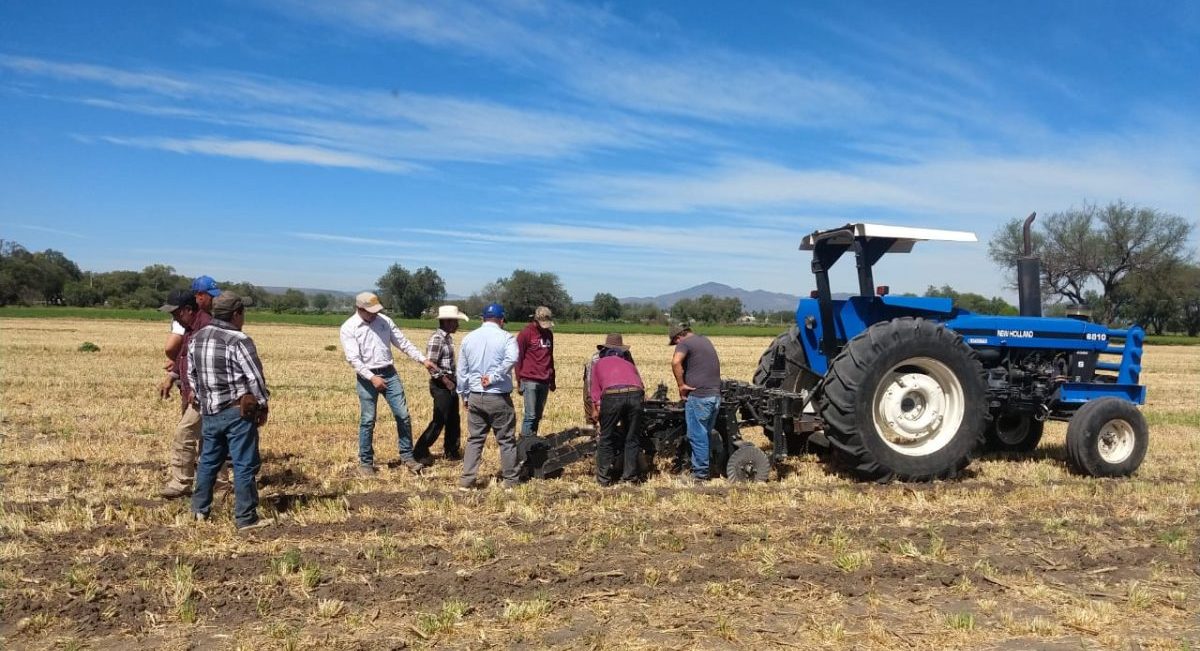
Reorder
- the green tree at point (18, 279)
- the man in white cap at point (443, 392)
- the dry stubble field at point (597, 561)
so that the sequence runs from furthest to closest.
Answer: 1. the green tree at point (18, 279)
2. the man in white cap at point (443, 392)
3. the dry stubble field at point (597, 561)

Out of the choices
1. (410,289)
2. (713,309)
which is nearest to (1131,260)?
(713,309)

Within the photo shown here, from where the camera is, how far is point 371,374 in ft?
22.9

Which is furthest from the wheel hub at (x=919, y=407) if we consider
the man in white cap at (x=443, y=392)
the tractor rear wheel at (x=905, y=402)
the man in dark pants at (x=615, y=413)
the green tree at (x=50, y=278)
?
the green tree at (x=50, y=278)

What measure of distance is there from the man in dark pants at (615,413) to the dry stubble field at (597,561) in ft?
1.00

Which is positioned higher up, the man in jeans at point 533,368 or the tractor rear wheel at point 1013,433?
the man in jeans at point 533,368

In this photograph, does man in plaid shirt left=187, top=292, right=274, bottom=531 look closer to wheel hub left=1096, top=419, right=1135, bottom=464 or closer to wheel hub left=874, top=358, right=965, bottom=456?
wheel hub left=874, top=358, right=965, bottom=456

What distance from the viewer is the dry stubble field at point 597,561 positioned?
370 cm

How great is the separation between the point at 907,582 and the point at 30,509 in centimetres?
600

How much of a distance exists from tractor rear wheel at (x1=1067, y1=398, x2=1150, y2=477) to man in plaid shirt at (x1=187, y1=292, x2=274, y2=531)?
272 inches

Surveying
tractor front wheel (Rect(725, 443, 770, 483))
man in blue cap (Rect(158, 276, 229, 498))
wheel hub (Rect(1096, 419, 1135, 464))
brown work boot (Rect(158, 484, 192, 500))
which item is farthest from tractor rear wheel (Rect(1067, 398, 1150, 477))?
brown work boot (Rect(158, 484, 192, 500))

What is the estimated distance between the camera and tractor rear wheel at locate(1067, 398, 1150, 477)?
7000 mm

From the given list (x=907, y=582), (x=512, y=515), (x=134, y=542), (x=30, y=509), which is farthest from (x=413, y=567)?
(x=30, y=509)

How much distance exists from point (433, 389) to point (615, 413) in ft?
6.75

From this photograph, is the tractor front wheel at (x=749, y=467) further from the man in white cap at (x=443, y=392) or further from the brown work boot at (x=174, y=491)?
the brown work boot at (x=174, y=491)
